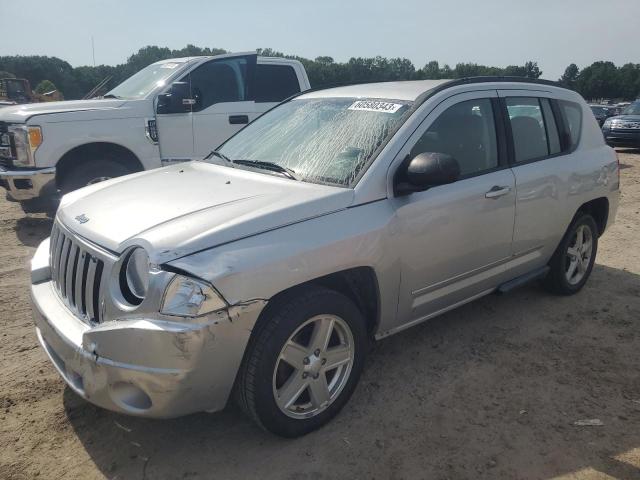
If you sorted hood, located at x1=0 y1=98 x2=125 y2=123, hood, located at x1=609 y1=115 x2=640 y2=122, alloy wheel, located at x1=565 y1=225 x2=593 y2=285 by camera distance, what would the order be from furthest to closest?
hood, located at x1=609 y1=115 x2=640 y2=122
hood, located at x1=0 y1=98 x2=125 y2=123
alloy wheel, located at x1=565 y1=225 x2=593 y2=285

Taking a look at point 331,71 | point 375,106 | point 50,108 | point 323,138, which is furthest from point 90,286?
point 331,71

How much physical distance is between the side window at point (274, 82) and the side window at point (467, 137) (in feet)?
14.6

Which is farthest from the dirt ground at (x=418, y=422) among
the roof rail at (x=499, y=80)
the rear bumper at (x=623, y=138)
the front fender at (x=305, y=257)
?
the rear bumper at (x=623, y=138)

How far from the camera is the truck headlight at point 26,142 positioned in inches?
238

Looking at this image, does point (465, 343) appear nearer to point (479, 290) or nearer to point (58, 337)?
point (479, 290)

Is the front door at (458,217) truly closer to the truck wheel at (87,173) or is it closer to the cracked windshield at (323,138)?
the cracked windshield at (323,138)

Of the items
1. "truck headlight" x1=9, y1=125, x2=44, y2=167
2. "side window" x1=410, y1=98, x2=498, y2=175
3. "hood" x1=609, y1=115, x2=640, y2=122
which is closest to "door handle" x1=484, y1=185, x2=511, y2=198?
"side window" x1=410, y1=98, x2=498, y2=175

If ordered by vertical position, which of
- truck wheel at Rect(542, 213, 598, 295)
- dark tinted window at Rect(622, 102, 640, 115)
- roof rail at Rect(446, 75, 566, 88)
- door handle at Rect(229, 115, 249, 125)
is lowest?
truck wheel at Rect(542, 213, 598, 295)

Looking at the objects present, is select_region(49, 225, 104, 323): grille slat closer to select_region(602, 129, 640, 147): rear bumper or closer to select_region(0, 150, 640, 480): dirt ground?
select_region(0, 150, 640, 480): dirt ground

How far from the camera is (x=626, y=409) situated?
10.1 feet

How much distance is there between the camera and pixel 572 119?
446 centimetres

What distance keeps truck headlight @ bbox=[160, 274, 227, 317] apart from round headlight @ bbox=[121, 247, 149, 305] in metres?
0.16

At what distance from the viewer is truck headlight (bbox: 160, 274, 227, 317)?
7.31 ft

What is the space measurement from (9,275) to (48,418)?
2.67 meters
